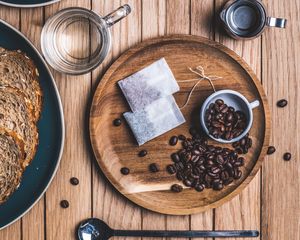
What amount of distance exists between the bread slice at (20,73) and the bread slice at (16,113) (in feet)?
0.07

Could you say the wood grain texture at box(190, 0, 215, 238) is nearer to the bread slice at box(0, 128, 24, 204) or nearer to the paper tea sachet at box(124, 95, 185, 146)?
the paper tea sachet at box(124, 95, 185, 146)

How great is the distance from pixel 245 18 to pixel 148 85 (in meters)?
0.28

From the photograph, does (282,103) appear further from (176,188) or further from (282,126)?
(176,188)

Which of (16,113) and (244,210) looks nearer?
(16,113)

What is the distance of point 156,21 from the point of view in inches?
54.4

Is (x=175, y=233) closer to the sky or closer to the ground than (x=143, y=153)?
closer to the ground

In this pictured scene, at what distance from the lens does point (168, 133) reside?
54.8 inches

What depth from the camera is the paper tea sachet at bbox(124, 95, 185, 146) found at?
4.51ft

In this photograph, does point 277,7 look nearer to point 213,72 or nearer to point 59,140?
point 213,72

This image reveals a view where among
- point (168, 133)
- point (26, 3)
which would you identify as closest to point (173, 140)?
point (168, 133)

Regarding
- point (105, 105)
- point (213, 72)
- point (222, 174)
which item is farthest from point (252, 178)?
point (105, 105)

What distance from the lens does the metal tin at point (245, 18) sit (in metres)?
1.33

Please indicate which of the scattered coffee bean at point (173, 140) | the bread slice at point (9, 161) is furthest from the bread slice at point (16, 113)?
the scattered coffee bean at point (173, 140)

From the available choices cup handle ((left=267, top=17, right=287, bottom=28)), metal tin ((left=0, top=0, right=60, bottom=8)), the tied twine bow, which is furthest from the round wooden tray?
metal tin ((left=0, top=0, right=60, bottom=8))
